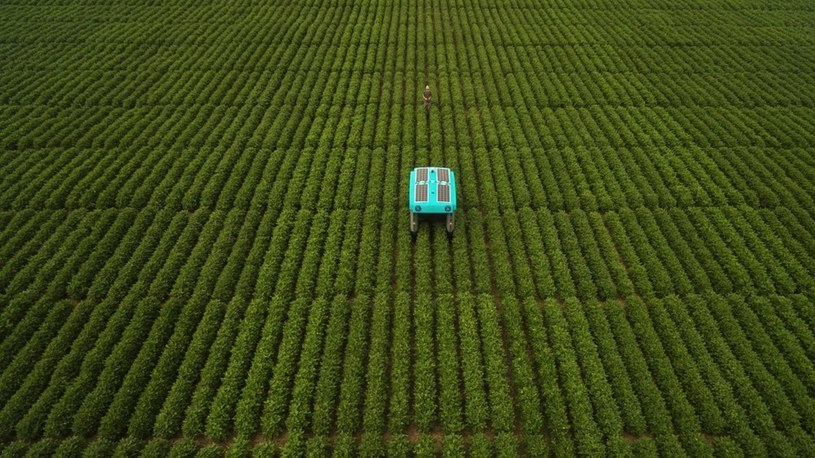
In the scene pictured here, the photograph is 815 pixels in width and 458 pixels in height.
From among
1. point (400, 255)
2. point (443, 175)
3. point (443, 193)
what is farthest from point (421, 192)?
point (400, 255)

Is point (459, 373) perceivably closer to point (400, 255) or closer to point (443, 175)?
point (400, 255)

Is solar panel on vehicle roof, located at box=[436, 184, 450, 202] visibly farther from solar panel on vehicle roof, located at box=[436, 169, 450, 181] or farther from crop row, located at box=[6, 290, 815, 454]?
crop row, located at box=[6, 290, 815, 454]

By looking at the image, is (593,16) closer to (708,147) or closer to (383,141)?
(708,147)

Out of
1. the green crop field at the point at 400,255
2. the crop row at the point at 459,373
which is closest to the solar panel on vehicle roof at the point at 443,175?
the green crop field at the point at 400,255

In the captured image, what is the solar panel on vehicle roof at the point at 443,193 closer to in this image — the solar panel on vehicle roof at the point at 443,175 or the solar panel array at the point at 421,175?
the solar panel on vehicle roof at the point at 443,175

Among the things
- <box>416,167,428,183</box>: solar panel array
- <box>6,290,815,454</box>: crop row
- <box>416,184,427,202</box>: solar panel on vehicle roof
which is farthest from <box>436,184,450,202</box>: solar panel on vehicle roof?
<box>6,290,815,454</box>: crop row

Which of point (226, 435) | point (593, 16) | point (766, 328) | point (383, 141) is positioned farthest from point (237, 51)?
point (766, 328)
